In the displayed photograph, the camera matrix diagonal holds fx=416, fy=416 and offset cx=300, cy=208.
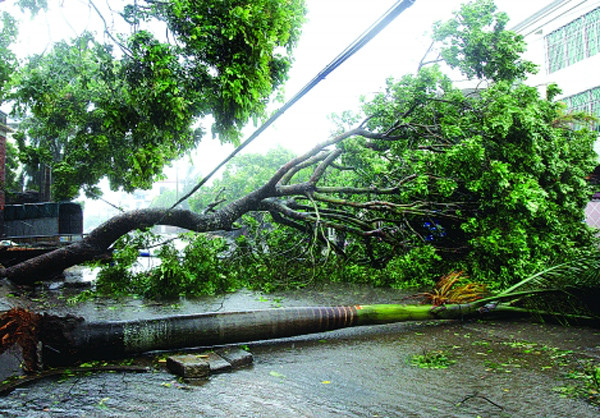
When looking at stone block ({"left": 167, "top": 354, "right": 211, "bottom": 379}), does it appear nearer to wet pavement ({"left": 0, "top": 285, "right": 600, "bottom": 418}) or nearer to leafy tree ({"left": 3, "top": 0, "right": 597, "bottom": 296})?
wet pavement ({"left": 0, "top": 285, "right": 600, "bottom": 418})

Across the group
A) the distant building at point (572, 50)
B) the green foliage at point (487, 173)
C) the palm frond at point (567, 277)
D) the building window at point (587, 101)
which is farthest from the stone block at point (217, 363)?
the building window at point (587, 101)

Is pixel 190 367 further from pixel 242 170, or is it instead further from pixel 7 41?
pixel 242 170

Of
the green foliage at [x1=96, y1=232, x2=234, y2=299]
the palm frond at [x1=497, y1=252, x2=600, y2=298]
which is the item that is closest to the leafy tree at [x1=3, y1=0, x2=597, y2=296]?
the green foliage at [x1=96, y1=232, x2=234, y2=299]

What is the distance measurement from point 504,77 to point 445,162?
3.27 metres

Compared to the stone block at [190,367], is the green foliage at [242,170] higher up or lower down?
higher up

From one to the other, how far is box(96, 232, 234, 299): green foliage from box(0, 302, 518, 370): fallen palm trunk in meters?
3.66

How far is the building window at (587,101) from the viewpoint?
17.5 meters

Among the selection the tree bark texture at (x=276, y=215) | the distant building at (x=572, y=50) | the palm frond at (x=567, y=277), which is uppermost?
the distant building at (x=572, y=50)

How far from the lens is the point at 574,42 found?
60.8ft

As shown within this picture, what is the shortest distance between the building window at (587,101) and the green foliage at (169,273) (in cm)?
1694

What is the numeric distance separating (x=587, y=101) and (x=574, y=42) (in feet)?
9.37

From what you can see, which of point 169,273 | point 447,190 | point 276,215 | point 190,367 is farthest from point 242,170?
point 190,367

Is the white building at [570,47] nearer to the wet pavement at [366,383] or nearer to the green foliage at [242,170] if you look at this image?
the green foliage at [242,170]

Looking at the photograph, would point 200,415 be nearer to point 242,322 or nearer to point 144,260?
point 242,322
